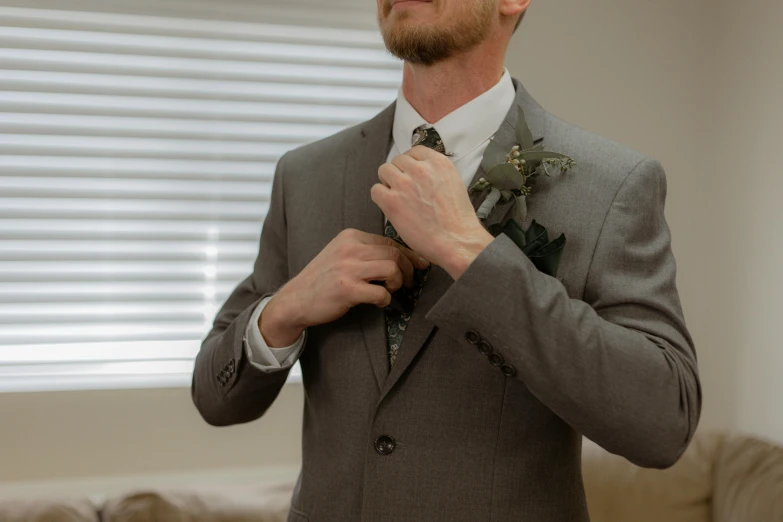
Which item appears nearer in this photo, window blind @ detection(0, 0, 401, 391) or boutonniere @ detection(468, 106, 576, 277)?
boutonniere @ detection(468, 106, 576, 277)

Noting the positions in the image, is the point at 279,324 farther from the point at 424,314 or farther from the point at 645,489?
the point at 645,489

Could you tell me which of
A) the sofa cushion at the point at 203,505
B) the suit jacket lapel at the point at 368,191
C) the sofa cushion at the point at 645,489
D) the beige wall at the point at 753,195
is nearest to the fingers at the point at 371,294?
the suit jacket lapel at the point at 368,191

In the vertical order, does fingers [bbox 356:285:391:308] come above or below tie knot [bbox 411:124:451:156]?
below

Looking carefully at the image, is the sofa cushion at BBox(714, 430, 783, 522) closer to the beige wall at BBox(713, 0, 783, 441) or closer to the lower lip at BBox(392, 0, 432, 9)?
the beige wall at BBox(713, 0, 783, 441)

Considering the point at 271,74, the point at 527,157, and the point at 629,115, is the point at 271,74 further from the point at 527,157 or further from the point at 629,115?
the point at 527,157

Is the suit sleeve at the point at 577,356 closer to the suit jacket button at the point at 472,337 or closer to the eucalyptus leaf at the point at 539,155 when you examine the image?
the suit jacket button at the point at 472,337

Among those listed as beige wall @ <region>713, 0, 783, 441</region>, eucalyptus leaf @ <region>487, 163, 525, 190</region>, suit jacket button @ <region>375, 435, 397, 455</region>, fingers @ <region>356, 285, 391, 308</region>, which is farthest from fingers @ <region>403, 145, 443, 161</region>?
beige wall @ <region>713, 0, 783, 441</region>

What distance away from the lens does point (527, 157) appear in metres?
1.39

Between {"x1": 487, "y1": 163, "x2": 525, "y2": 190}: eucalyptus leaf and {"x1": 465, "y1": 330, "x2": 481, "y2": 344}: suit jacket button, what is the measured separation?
28 centimetres

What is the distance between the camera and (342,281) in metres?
1.36

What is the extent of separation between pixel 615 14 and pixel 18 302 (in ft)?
7.67

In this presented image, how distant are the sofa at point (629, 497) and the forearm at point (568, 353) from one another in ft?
5.37

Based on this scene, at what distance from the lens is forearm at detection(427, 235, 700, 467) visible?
1.16 meters

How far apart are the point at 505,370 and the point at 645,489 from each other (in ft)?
A: 6.17
